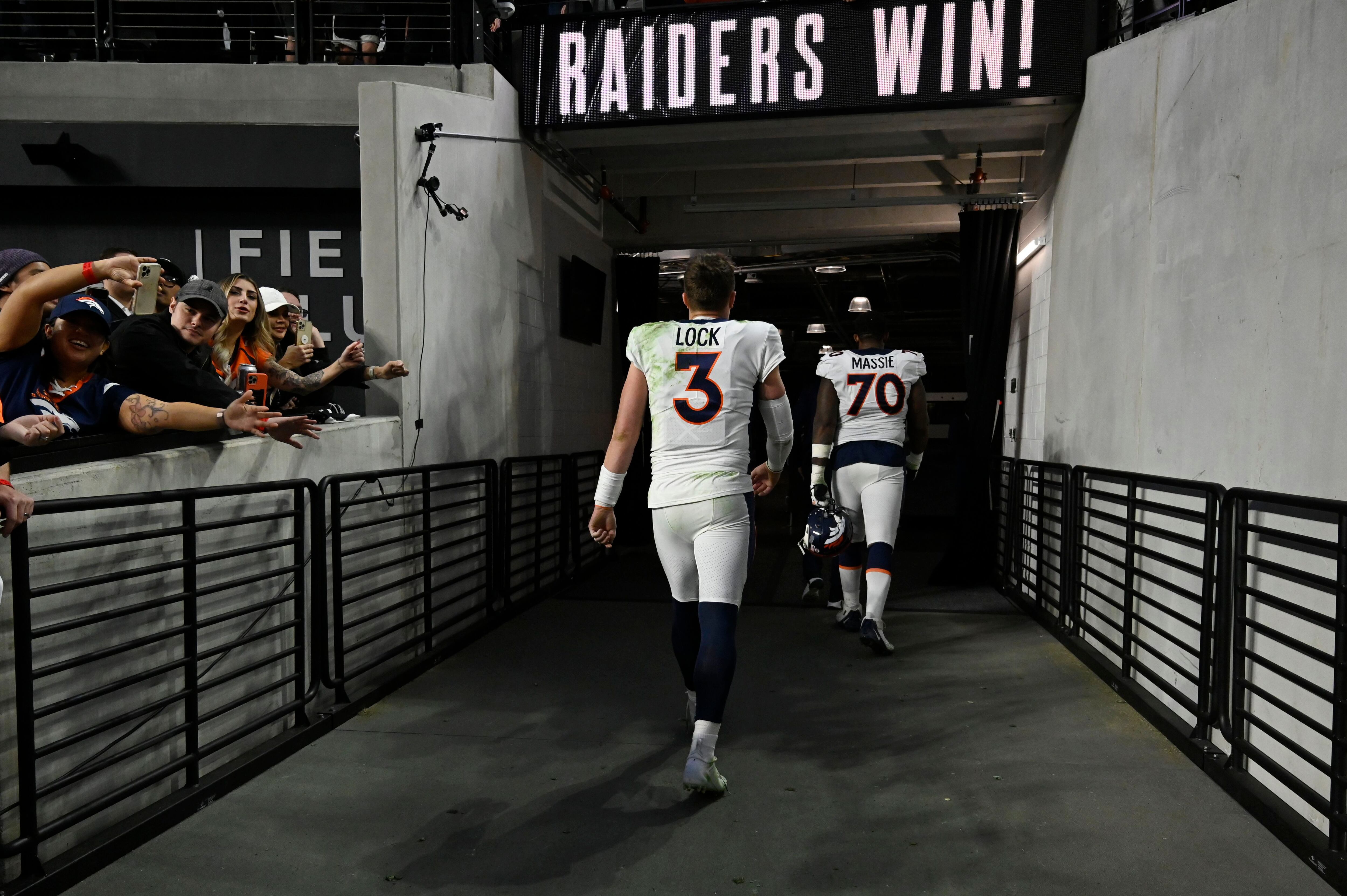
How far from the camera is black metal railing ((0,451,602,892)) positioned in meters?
2.42

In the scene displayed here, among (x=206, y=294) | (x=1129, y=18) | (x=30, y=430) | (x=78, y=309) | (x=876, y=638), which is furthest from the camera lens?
(x=1129, y=18)

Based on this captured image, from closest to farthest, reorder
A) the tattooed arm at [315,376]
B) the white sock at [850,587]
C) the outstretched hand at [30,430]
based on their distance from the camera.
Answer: the outstretched hand at [30,430]
the tattooed arm at [315,376]
the white sock at [850,587]

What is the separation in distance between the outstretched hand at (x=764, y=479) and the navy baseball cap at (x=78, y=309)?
2219 mm

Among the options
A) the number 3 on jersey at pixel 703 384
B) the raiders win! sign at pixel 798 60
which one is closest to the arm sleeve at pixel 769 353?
the number 3 on jersey at pixel 703 384

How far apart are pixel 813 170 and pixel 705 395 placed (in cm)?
649

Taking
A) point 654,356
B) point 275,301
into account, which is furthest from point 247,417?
point 275,301

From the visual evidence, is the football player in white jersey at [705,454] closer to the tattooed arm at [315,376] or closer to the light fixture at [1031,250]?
the tattooed arm at [315,376]

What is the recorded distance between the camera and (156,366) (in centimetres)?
322

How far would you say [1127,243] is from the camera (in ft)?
15.4

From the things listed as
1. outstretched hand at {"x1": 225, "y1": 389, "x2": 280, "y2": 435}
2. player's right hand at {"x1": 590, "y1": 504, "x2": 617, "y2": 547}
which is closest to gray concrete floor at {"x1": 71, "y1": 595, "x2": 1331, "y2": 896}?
player's right hand at {"x1": 590, "y1": 504, "x2": 617, "y2": 547}

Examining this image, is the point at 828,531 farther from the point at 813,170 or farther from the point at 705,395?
the point at 813,170

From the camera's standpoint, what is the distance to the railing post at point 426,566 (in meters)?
4.72

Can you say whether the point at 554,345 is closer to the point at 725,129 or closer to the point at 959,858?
the point at 725,129

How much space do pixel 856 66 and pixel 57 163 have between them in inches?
205
